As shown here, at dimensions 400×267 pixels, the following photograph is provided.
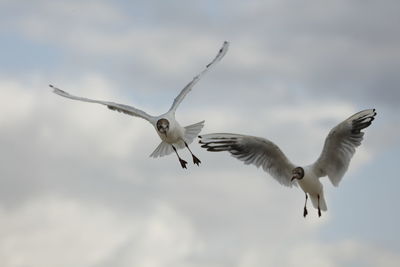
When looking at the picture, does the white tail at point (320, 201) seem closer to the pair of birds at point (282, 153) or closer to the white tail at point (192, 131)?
the pair of birds at point (282, 153)

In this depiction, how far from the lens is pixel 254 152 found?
62.6 feet

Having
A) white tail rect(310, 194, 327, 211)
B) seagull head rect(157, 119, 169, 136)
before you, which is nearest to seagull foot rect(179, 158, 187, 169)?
seagull head rect(157, 119, 169, 136)

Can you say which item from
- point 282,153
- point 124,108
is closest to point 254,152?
point 282,153

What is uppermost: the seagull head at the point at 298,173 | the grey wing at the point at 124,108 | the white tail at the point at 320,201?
the grey wing at the point at 124,108

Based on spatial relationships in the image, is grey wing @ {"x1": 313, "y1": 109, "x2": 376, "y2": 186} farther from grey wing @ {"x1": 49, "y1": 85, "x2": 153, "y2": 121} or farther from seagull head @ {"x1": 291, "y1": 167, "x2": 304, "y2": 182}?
grey wing @ {"x1": 49, "y1": 85, "x2": 153, "y2": 121}

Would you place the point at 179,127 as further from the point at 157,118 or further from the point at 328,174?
the point at 328,174

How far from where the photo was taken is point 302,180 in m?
18.6

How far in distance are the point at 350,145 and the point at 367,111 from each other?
2.02ft

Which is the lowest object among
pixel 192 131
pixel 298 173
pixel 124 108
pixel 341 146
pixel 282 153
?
pixel 298 173

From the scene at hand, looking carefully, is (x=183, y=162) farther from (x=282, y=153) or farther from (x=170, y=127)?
(x=282, y=153)

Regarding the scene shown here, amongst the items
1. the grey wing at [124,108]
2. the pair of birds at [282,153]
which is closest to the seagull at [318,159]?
the pair of birds at [282,153]

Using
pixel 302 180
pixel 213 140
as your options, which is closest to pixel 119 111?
pixel 213 140

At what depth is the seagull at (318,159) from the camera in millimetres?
18594

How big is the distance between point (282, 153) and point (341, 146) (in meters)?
0.95
